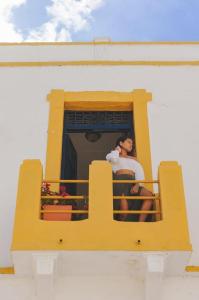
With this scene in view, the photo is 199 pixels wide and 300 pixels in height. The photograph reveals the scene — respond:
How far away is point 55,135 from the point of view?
31.9 feet

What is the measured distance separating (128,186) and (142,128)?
1.51m

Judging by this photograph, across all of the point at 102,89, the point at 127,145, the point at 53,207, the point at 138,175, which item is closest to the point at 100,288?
the point at 53,207

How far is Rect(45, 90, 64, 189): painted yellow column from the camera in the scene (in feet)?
30.6

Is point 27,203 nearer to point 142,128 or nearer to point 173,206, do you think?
point 173,206

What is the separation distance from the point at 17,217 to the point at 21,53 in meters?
4.14

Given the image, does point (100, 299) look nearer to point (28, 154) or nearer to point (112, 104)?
point (28, 154)

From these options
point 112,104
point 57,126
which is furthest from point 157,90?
point 57,126

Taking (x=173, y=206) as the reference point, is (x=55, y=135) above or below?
above

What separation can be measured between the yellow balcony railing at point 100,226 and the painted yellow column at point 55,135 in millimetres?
1290

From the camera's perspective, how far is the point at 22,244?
24.8 feet

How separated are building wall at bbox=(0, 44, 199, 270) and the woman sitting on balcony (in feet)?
2.09

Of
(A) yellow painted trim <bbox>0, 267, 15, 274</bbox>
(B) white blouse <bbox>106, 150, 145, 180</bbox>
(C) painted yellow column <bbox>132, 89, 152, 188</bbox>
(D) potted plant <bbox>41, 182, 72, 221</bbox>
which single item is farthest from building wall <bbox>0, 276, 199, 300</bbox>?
(C) painted yellow column <bbox>132, 89, 152, 188</bbox>

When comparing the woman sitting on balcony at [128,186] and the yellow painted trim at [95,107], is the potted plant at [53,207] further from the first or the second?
the yellow painted trim at [95,107]

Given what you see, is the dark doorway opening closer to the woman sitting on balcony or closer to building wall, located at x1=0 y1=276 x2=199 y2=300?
the woman sitting on balcony
